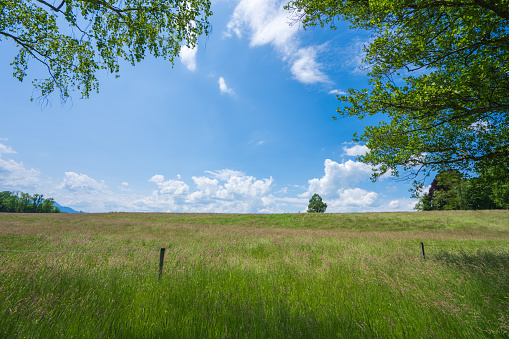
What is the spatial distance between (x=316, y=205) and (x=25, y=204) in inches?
4639

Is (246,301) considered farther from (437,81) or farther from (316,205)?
(316,205)

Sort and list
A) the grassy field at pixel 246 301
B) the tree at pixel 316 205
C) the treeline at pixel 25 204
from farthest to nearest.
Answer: the treeline at pixel 25 204, the tree at pixel 316 205, the grassy field at pixel 246 301

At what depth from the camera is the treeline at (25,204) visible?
8894 cm

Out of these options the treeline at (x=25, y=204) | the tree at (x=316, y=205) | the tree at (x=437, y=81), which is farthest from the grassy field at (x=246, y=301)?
the treeline at (x=25, y=204)

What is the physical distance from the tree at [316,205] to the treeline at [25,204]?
342 ft

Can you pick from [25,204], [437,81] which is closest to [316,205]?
[437,81]

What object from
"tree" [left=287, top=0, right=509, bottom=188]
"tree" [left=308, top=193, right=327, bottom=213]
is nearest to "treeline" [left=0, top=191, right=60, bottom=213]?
"tree" [left=308, top=193, right=327, bottom=213]

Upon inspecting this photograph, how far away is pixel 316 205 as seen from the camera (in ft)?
241

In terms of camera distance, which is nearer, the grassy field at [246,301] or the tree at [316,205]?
the grassy field at [246,301]

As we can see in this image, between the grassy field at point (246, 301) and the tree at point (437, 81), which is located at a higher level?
the tree at point (437, 81)

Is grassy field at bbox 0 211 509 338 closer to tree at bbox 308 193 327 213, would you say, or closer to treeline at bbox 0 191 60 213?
tree at bbox 308 193 327 213

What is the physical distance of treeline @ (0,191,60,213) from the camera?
88.9 meters

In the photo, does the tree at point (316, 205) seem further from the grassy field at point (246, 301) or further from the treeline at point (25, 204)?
the treeline at point (25, 204)

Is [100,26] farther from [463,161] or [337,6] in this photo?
[463,161]
